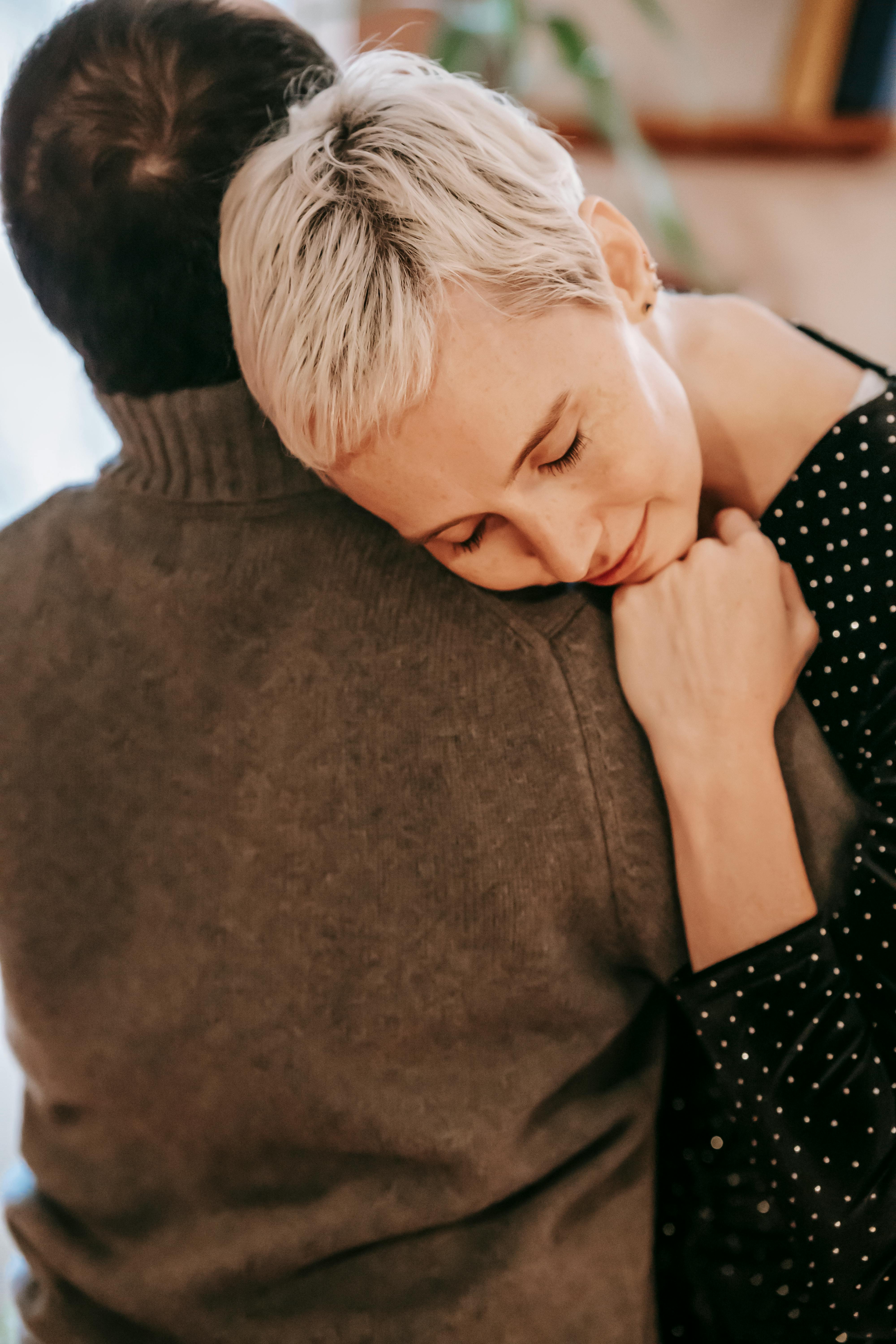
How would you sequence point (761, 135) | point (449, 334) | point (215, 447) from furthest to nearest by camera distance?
point (761, 135)
point (215, 447)
point (449, 334)

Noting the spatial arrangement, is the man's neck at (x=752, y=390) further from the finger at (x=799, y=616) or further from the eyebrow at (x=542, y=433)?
the eyebrow at (x=542, y=433)

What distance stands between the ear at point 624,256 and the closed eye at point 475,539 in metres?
0.24

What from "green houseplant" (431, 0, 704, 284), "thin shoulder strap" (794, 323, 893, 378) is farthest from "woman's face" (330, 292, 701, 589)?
"green houseplant" (431, 0, 704, 284)

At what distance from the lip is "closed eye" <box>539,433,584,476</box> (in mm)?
91

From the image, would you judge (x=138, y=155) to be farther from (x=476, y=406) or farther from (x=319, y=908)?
(x=319, y=908)

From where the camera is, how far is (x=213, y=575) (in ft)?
2.64

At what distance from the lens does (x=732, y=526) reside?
86 centimetres

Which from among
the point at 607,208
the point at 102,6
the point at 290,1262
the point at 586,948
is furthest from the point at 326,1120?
the point at 102,6

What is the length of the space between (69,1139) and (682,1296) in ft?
2.05

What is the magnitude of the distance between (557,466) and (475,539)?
0.09 meters

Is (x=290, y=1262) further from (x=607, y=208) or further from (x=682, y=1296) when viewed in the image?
(x=607, y=208)

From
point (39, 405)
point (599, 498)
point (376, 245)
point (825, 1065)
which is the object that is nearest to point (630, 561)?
point (599, 498)

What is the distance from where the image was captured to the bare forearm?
72cm

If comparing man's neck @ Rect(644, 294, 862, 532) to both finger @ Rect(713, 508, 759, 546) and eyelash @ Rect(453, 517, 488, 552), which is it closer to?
finger @ Rect(713, 508, 759, 546)
